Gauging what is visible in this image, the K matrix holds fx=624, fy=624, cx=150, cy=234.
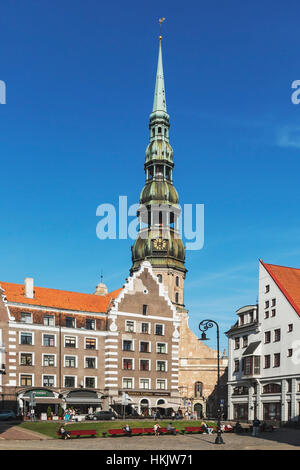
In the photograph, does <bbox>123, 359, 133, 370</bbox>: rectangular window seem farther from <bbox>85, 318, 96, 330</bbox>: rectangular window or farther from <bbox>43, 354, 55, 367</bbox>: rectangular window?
<bbox>43, 354, 55, 367</bbox>: rectangular window

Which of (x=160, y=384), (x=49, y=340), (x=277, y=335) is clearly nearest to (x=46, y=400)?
(x=49, y=340)

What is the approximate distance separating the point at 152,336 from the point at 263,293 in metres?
17.0

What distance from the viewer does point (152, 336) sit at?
84500 millimetres

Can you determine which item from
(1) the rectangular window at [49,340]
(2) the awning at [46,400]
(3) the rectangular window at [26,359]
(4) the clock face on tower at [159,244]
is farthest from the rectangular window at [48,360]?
(4) the clock face on tower at [159,244]

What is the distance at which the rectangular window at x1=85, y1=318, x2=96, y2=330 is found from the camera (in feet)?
266

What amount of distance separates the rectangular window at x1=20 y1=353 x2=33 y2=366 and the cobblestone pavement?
19374mm

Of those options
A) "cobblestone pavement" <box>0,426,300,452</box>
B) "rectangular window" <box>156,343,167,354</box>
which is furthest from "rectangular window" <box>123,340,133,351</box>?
"cobblestone pavement" <box>0,426,300,452</box>

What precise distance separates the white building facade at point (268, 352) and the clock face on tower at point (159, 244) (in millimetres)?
46375

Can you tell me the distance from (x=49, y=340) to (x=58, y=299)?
6857 millimetres

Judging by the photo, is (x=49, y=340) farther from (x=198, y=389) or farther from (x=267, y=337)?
(x=198, y=389)

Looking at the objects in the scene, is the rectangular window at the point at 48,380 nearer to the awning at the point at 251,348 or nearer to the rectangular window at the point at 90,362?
the rectangular window at the point at 90,362

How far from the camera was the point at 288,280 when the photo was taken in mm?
76250
